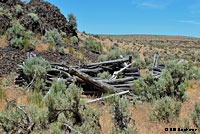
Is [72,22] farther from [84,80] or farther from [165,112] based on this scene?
[165,112]

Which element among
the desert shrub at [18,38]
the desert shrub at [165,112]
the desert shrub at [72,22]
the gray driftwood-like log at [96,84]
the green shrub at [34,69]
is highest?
the desert shrub at [72,22]

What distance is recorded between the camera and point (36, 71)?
6.23 m

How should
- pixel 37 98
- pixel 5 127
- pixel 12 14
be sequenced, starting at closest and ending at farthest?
pixel 5 127
pixel 37 98
pixel 12 14

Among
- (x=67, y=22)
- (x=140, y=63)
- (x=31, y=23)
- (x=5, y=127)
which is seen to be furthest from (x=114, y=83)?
(x=67, y=22)

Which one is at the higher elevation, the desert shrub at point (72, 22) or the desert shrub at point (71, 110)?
the desert shrub at point (72, 22)

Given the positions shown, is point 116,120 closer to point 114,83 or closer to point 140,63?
point 114,83

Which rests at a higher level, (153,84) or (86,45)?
(86,45)

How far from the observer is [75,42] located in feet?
53.3

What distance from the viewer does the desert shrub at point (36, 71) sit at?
610cm

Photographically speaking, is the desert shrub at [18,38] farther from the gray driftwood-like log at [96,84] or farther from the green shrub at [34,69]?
A: the gray driftwood-like log at [96,84]

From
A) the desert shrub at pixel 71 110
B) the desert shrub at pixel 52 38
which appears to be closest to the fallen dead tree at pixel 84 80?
the desert shrub at pixel 71 110

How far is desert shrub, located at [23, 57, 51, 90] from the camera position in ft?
20.0

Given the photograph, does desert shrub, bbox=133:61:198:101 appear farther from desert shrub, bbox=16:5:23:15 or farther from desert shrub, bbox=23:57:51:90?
desert shrub, bbox=16:5:23:15

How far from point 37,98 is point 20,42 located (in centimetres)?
642
